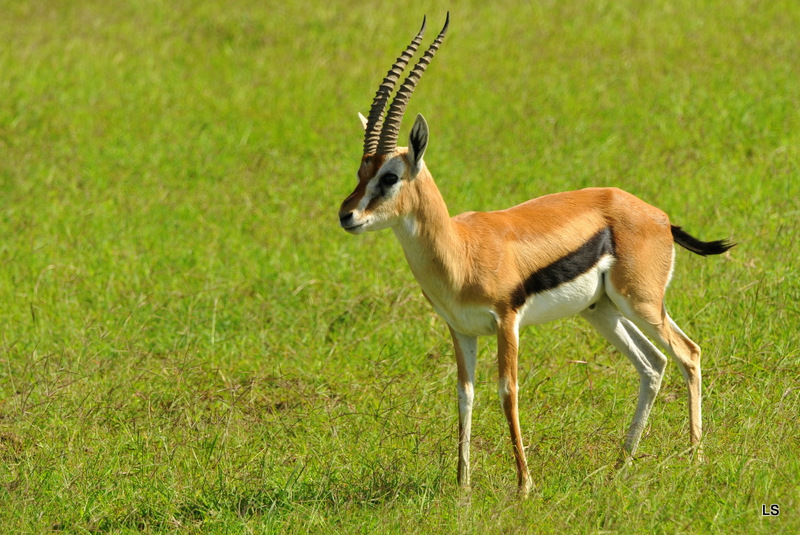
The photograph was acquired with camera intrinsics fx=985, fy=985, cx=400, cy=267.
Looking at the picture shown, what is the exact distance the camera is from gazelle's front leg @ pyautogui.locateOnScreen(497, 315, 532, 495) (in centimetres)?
424

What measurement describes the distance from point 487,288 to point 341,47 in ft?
27.5

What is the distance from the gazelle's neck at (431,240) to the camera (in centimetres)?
426

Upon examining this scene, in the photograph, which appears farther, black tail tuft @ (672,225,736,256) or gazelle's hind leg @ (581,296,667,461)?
black tail tuft @ (672,225,736,256)

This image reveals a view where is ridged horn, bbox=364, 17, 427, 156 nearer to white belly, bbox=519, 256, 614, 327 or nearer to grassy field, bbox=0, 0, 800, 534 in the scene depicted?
white belly, bbox=519, 256, 614, 327

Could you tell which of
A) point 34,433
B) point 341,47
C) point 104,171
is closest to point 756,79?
point 341,47

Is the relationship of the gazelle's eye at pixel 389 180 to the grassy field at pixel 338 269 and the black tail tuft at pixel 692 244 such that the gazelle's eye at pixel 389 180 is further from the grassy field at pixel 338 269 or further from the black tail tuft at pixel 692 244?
the black tail tuft at pixel 692 244

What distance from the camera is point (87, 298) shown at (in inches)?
272

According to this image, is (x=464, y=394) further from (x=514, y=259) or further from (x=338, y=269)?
(x=338, y=269)

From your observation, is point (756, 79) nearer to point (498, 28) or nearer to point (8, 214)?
point (498, 28)

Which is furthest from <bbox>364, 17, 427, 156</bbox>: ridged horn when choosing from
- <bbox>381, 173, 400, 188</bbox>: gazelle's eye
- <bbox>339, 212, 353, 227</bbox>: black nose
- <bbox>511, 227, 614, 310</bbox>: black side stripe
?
<bbox>511, 227, 614, 310</bbox>: black side stripe

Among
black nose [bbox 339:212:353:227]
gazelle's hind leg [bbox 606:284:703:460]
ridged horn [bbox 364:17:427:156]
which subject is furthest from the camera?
gazelle's hind leg [bbox 606:284:703:460]

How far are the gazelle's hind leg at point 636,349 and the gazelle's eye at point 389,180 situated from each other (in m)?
1.37

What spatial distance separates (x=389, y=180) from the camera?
4172mm

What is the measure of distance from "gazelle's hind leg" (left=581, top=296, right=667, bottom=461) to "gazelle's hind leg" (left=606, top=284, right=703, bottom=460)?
0.12m
